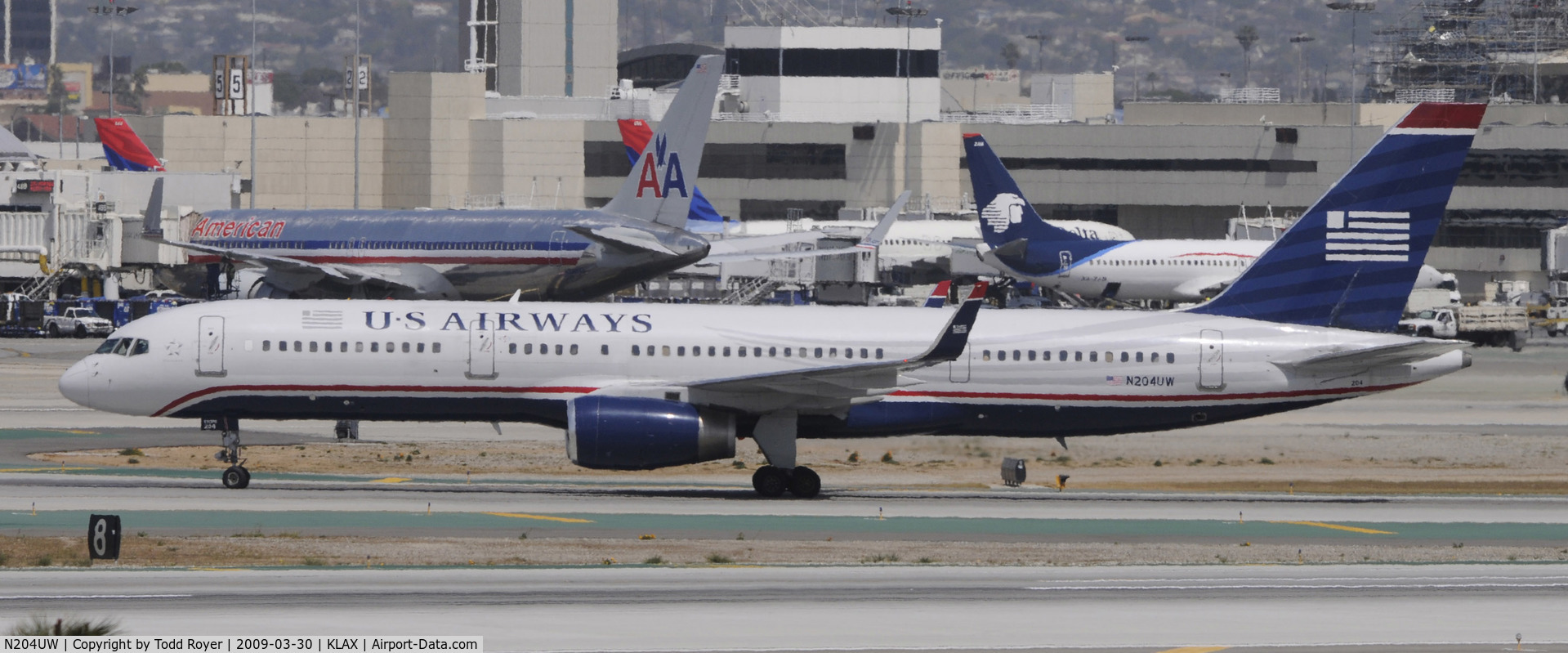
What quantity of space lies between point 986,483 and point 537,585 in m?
Result: 19.0

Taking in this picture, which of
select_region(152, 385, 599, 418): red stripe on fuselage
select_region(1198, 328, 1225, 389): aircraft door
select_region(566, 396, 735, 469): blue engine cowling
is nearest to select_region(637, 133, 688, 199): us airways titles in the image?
select_region(152, 385, 599, 418): red stripe on fuselage

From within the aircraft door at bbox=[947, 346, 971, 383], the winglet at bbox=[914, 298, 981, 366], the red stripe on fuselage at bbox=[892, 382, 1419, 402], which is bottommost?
the red stripe on fuselage at bbox=[892, 382, 1419, 402]

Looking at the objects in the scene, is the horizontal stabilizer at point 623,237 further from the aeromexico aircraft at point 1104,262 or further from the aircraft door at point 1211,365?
the aircraft door at point 1211,365

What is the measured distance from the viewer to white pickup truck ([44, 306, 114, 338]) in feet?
268

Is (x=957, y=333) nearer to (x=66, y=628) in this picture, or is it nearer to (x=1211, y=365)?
(x=1211, y=365)

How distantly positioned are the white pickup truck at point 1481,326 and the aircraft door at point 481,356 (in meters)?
58.0

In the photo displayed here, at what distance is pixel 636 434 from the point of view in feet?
109

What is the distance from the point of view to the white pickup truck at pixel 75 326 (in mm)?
81562

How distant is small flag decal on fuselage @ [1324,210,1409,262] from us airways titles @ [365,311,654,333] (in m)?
14.0

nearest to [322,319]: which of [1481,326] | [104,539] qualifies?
[104,539]

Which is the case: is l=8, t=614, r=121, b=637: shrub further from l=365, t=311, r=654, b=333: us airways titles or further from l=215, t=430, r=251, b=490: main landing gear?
l=365, t=311, r=654, b=333: us airways titles

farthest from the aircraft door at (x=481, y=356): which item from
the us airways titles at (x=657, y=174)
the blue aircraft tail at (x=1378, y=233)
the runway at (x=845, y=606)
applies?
the us airways titles at (x=657, y=174)

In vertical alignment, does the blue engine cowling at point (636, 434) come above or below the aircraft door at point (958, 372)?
below

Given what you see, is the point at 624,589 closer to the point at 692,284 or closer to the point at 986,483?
the point at 986,483
